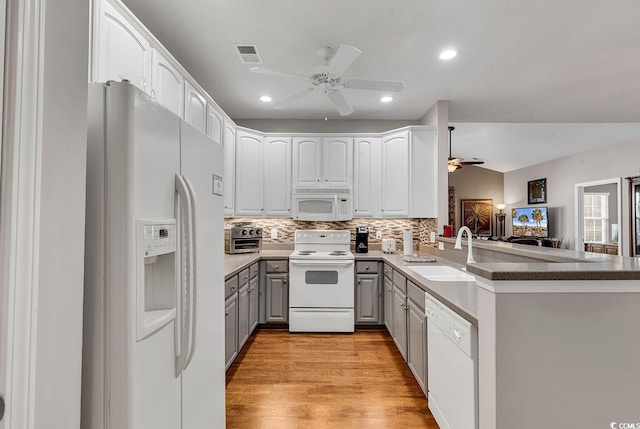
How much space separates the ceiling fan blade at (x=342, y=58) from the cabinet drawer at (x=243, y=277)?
1.95 m

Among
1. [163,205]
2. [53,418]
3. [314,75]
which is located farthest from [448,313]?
[314,75]

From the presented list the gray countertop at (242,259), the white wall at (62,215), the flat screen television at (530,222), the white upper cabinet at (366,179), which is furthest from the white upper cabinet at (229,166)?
the flat screen television at (530,222)

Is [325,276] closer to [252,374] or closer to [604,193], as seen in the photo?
[252,374]

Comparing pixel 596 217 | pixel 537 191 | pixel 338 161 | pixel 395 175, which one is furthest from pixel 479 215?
pixel 338 161

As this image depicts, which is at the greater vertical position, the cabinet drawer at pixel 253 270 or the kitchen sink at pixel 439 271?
the kitchen sink at pixel 439 271

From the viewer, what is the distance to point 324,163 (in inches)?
157

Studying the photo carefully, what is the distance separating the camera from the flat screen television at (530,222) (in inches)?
293

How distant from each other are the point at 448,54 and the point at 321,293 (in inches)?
104

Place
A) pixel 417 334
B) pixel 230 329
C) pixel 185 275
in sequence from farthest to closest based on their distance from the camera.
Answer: pixel 230 329 < pixel 417 334 < pixel 185 275

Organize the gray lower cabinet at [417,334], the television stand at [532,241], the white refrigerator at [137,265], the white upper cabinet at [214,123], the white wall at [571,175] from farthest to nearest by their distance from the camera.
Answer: the television stand at [532,241] < the white wall at [571,175] < the white upper cabinet at [214,123] < the gray lower cabinet at [417,334] < the white refrigerator at [137,265]

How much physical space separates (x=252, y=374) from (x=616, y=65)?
4.24 metres

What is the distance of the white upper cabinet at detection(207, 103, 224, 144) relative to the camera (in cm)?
296

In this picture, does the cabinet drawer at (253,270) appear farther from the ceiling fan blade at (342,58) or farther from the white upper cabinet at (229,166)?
the ceiling fan blade at (342,58)

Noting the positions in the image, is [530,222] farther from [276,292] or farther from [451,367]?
[451,367]
